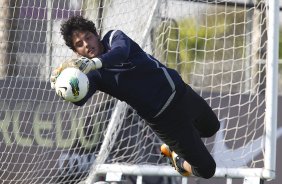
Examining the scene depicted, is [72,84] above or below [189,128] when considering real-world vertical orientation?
above

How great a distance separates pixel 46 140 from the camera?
6.93 m

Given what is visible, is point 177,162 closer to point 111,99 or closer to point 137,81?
point 137,81

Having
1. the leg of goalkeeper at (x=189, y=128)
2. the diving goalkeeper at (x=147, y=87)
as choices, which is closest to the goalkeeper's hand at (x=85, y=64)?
the diving goalkeeper at (x=147, y=87)

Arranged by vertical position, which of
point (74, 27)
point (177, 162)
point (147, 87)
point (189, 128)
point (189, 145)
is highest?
point (74, 27)

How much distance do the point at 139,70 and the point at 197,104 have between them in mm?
524

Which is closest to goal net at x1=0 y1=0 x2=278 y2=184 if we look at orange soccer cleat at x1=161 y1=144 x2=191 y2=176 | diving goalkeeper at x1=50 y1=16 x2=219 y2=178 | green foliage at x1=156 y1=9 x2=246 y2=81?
green foliage at x1=156 y1=9 x2=246 y2=81

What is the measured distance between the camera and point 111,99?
22.6ft

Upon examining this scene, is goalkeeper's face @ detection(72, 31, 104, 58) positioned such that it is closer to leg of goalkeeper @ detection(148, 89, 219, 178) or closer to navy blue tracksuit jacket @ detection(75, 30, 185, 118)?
navy blue tracksuit jacket @ detection(75, 30, 185, 118)

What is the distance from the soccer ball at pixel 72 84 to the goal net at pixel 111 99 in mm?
1923

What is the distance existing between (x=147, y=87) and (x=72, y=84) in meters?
0.74

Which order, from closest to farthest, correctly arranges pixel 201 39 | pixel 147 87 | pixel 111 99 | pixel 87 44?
pixel 87 44
pixel 147 87
pixel 201 39
pixel 111 99

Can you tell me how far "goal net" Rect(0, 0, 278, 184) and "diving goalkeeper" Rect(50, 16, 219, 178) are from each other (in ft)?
3.28

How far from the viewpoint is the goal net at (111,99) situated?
6484 mm

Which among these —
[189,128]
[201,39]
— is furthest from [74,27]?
[201,39]
